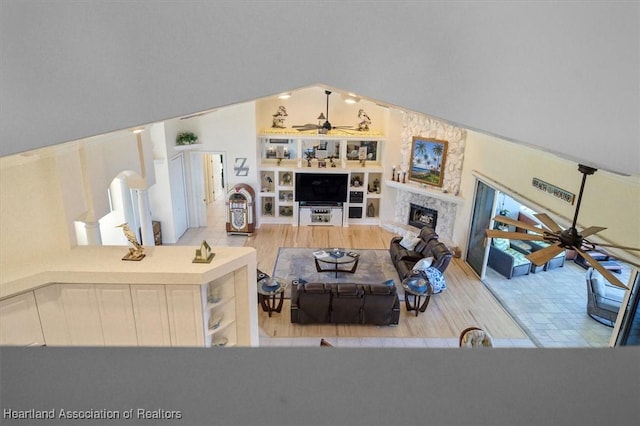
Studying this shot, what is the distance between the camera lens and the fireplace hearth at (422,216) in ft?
30.9

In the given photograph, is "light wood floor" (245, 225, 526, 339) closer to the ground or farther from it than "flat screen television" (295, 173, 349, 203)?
closer to the ground

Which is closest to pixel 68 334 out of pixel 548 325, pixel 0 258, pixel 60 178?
pixel 0 258

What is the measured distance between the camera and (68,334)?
136 inches

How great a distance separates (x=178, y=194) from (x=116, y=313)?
589cm

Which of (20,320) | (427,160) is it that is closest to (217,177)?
(427,160)

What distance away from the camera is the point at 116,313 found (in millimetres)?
3561

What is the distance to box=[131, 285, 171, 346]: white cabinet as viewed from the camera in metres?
3.55

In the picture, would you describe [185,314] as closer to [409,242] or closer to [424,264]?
[424,264]

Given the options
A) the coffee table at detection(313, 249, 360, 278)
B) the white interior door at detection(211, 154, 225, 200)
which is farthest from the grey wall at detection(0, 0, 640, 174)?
the white interior door at detection(211, 154, 225, 200)

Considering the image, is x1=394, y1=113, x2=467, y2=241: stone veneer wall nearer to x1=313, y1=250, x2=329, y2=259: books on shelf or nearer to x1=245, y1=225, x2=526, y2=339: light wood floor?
x1=245, y1=225, x2=526, y2=339: light wood floor

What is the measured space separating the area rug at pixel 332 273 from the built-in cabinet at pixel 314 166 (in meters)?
1.46

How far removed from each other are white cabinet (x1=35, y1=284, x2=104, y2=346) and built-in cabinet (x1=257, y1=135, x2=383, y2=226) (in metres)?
6.66

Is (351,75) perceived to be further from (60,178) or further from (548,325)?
(548,325)

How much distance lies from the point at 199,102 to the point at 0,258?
344 centimetres
